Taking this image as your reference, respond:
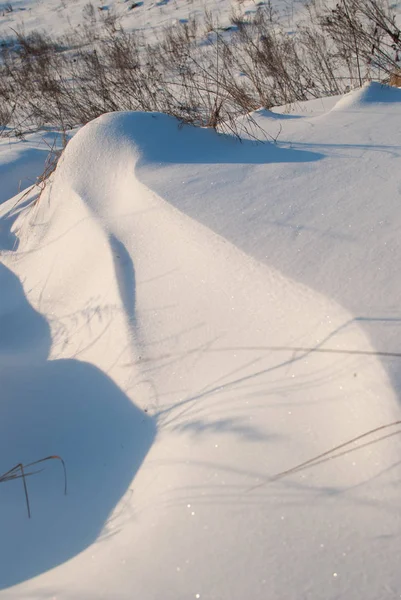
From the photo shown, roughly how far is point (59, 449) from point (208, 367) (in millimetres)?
470

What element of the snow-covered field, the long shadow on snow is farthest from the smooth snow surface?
the snow-covered field

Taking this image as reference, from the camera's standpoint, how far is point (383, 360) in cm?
119

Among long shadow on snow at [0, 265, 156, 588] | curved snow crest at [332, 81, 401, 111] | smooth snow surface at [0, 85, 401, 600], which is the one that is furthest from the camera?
curved snow crest at [332, 81, 401, 111]

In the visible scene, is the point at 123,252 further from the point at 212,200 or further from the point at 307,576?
the point at 307,576

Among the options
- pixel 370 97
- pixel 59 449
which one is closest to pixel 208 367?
pixel 59 449

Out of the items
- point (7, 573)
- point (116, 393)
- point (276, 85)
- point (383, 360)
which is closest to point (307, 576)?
point (383, 360)

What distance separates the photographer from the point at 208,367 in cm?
146

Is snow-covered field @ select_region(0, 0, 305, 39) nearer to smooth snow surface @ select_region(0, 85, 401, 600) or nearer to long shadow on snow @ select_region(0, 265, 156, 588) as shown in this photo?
smooth snow surface @ select_region(0, 85, 401, 600)

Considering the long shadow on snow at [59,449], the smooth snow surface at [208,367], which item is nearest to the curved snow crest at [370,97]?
the smooth snow surface at [208,367]

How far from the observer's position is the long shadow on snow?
1.25 metres

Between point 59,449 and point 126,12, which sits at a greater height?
point 126,12

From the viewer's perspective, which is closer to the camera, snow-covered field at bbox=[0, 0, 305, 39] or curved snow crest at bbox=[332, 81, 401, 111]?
curved snow crest at bbox=[332, 81, 401, 111]

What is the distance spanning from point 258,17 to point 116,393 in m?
7.09

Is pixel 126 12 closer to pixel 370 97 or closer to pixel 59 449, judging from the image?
pixel 370 97
